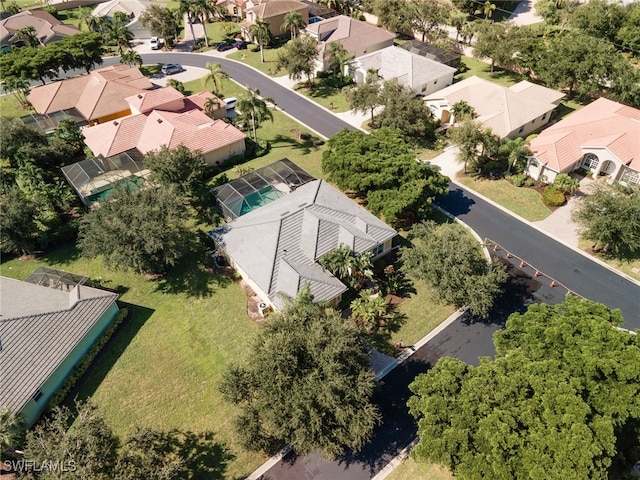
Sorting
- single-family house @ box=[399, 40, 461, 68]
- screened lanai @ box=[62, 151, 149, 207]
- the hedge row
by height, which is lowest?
the hedge row

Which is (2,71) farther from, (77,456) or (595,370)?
(595,370)

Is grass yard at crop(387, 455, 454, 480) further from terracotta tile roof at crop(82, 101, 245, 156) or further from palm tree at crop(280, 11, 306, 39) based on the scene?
palm tree at crop(280, 11, 306, 39)

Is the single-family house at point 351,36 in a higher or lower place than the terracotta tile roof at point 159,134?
higher

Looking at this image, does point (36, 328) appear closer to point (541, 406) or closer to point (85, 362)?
point (85, 362)

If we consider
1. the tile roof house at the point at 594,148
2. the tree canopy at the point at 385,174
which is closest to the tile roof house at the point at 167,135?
the tree canopy at the point at 385,174

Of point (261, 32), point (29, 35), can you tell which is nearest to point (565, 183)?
point (261, 32)

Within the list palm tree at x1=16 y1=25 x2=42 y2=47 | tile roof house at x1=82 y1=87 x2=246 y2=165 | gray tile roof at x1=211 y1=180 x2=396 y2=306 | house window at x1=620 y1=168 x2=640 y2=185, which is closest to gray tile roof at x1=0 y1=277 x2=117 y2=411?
gray tile roof at x1=211 y1=180 x2=396 y2=306

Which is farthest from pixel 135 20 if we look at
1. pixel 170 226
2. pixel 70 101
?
pixel 170 226

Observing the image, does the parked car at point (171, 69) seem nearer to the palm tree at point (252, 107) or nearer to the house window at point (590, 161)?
the palm tree at point (252, 107)
